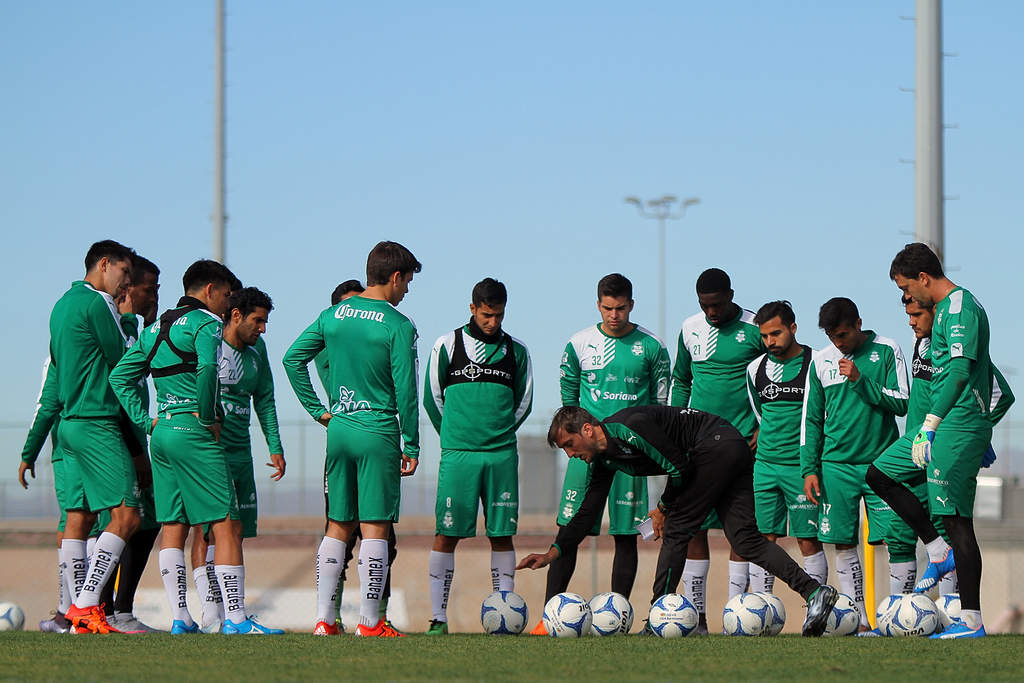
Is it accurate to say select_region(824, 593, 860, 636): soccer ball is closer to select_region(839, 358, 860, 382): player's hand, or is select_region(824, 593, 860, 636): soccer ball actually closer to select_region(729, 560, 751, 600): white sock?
select_region(839, 358, 860, 382): player's hand

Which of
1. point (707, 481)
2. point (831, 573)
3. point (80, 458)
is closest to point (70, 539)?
point (80, 458)

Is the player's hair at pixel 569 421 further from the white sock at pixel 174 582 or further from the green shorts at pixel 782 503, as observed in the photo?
the white sock at pixel 174 582

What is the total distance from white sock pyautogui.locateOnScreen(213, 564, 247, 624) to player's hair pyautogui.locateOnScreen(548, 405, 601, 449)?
86.9 inches

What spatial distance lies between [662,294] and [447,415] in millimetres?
31316

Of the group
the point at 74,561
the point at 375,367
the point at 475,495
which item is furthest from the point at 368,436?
the point at 74,561

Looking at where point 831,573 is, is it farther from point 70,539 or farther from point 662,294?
point 662,294

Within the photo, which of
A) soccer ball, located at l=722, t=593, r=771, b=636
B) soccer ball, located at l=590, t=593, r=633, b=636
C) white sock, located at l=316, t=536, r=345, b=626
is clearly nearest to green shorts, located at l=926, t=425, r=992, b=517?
soccer ball, located at l=722, t=593, r=771, b=636

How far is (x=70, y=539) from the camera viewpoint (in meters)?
8.90

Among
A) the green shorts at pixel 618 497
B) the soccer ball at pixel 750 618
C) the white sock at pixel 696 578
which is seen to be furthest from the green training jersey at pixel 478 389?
the soccer ball at pixel 750 618

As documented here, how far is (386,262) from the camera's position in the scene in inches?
336

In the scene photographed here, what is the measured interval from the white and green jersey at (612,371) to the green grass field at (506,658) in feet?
7.44

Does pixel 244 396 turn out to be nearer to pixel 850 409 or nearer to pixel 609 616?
pixel 609 616

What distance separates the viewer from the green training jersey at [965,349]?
25.8ft

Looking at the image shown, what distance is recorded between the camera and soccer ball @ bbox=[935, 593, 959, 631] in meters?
8.13
